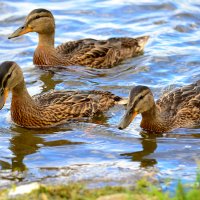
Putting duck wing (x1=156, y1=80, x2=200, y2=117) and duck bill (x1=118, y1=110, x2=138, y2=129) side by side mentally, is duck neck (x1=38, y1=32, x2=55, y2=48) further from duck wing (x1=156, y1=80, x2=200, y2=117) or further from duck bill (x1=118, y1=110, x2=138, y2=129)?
duck bill (x1=118, y1=110, x2=138, y2=129)

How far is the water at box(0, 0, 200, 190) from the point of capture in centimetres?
885

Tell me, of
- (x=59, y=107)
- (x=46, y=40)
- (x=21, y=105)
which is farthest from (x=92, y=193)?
(x=46, y=40)

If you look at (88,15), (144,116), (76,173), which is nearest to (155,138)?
(144,116)

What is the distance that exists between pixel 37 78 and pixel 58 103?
2418mm

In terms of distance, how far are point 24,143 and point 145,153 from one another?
1.80 m

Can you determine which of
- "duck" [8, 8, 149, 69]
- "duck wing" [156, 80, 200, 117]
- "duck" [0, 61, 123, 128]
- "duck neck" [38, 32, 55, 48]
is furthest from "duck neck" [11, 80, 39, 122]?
"duck neck" [38, 32, 55, 48]

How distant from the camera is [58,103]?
11.5 meters

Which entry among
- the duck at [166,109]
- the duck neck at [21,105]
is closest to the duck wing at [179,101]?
the duck at [166,109]

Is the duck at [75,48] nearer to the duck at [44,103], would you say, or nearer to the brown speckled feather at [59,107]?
the brown speckled feather at [59,107]

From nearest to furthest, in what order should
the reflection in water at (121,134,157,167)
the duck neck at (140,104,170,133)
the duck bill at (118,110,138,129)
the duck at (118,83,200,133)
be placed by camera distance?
the reflection in water at (121,134,157,167)
the duck bill at (118,110,138,129)
the duck at (118,83,200,133)
the duck neck at (140,104,170,133)

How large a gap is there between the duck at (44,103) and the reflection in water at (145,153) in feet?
5.09

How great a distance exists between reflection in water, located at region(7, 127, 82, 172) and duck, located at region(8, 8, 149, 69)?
3708 millimetres

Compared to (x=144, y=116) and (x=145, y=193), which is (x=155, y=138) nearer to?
(x=144, y=116)

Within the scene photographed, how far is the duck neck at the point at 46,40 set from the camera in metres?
14.8
